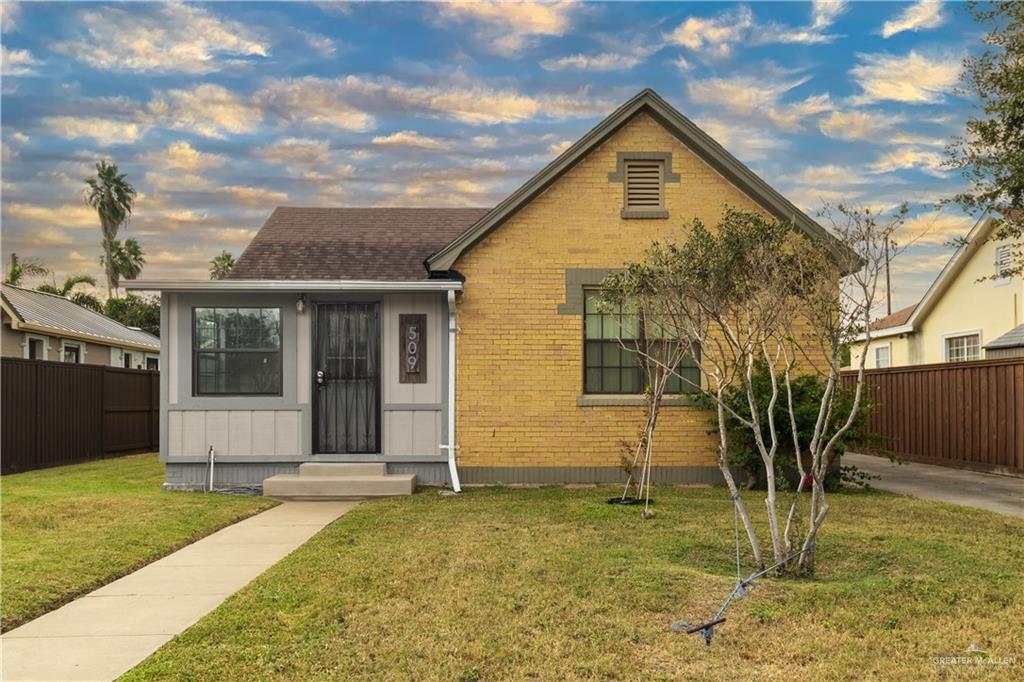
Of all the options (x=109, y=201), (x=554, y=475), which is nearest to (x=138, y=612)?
(x=554, y=475)

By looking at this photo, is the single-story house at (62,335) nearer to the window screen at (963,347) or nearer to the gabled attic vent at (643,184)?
the gabled attic vent at (643,184)

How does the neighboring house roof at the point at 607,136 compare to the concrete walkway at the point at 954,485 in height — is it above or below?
above

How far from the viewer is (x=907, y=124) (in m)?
17.7

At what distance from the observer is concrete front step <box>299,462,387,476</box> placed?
12039 millimetres

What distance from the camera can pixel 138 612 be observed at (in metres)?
5.80

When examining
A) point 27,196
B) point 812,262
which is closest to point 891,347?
point 812,262

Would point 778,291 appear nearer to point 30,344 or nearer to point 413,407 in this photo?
point 413,407

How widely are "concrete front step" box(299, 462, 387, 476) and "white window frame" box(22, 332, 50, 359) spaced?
13279 mm

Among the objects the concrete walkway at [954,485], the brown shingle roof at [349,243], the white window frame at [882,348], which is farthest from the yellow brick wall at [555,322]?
the white window frame at [882,348]

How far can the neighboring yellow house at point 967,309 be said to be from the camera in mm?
20922

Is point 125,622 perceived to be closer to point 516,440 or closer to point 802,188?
point 516,440

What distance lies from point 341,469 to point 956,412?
12.0 m

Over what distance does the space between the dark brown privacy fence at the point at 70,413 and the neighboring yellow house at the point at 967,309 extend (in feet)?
55.9

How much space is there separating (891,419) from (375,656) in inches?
687
